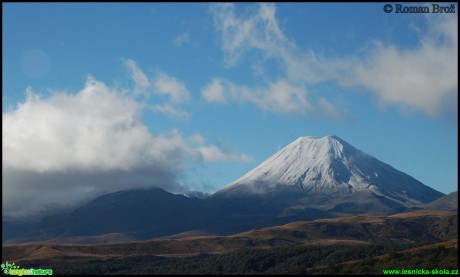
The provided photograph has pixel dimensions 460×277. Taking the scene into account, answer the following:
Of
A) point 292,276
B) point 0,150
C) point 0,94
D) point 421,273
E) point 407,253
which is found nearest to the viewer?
point 0,94

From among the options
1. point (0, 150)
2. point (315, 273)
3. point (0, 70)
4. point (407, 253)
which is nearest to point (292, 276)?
point (315, 273)

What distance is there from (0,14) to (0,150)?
79.6 feet

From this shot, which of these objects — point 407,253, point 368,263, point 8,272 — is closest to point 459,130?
point 368,263

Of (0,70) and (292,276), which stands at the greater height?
(0,70)

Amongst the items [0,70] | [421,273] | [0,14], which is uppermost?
[0,14]

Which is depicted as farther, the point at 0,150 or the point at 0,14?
the point at 0,150

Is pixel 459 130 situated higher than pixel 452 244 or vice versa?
pixel 459 130

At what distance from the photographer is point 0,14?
87625mm

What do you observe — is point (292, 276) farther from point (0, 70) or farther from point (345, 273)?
point (0, 70)

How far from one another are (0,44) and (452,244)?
144332 millimetres

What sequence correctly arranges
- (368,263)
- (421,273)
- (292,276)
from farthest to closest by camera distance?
(368,263)
(292,276)
(421,273)

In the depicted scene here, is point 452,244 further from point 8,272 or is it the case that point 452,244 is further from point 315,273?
point 8,272

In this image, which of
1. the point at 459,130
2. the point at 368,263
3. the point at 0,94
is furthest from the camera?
the point at 368,263

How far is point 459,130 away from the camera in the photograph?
110 metres
